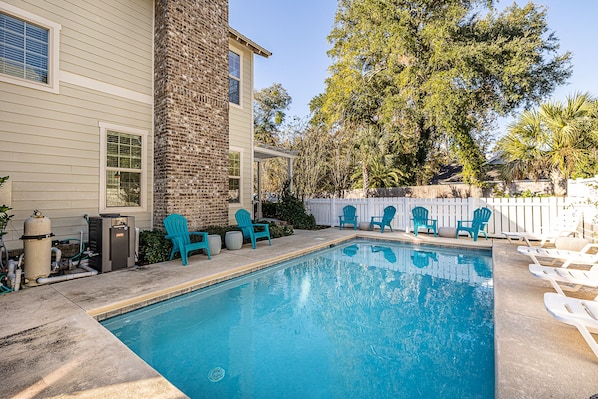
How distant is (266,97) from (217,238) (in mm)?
19238

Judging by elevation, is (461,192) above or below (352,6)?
below

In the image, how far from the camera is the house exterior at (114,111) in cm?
472

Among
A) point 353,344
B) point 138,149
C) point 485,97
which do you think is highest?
point 485,97

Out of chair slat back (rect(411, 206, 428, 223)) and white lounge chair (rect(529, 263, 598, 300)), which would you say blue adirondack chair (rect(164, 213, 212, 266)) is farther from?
chair slat back (rect(411, 206, 428, 223))

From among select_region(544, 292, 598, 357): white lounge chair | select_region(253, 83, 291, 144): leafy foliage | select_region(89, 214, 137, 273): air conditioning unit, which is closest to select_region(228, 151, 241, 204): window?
select_region(89, 214, 137, 273): air conditioning unit

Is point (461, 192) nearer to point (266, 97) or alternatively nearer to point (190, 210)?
point (190, 210)

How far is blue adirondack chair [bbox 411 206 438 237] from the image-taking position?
28.8 ft

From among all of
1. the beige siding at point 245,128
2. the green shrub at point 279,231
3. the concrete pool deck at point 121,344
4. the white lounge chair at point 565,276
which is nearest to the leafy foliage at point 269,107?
the beige siding at point 245,128

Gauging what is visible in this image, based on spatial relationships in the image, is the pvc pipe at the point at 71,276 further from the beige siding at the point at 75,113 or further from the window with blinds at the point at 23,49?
the window with blinds at the point at 23,49

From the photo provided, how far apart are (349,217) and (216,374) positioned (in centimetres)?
861

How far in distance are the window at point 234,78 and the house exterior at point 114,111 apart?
2.36 feet

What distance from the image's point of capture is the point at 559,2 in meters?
11.8

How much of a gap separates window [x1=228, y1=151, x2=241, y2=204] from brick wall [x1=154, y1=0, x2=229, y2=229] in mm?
970

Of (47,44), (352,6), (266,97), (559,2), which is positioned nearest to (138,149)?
(47,44)
